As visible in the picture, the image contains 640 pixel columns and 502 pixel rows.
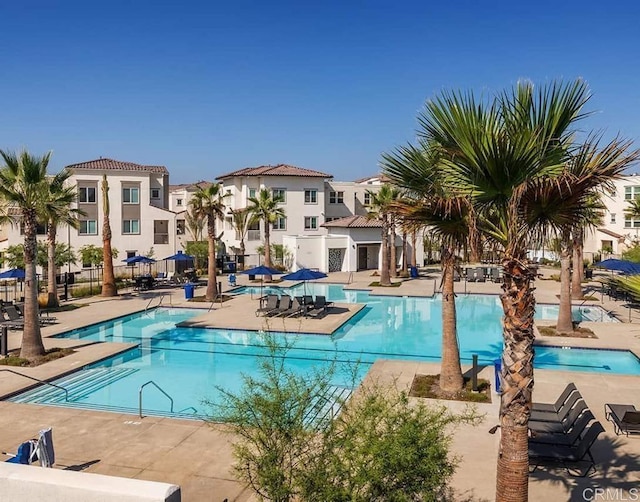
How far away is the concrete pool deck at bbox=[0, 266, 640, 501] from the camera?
349 inches

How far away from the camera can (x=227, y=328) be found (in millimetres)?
23484

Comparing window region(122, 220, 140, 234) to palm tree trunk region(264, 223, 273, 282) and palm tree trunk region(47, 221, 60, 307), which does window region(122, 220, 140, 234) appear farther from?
palm tree trunk region(47, 221, 60, 307)

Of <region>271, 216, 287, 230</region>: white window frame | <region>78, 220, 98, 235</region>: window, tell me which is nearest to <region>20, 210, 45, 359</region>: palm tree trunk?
<region>78, 220, 98, 235</region>: window

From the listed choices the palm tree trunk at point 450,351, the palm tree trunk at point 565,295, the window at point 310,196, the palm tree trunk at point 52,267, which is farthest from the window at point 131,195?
the palm tree trunk at point 450,351

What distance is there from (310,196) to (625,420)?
45.3m

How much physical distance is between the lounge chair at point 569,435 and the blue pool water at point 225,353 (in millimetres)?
4046

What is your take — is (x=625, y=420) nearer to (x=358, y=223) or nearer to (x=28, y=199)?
(x=28, y=199)

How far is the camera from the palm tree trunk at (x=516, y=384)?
606cm

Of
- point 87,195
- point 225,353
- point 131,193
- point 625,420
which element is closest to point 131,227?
point 131,193

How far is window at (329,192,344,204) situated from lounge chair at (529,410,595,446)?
48228 mm

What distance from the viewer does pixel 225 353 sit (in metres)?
20.5

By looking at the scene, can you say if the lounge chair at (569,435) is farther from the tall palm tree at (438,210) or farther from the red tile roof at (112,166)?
the red tile roof at (112,166)

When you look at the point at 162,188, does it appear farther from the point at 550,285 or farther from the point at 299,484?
the point at 299,484

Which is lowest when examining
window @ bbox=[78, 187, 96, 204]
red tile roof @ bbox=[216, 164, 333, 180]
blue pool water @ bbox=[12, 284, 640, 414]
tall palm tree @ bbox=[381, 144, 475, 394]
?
blue pool water @ bbox=[12, 284, 640, 414]
